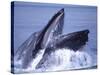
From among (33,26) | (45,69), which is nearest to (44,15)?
(33,26)

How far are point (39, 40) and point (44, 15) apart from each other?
21 cm

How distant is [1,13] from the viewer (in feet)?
5.64

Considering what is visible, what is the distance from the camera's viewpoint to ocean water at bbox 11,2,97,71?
5.70 feet

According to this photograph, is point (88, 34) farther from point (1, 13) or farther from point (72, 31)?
point (1, 13)

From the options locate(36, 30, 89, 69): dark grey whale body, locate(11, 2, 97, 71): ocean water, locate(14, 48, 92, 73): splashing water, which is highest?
locate(11, 2, 97, 71): ocean water

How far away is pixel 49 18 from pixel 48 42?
0.66 ft

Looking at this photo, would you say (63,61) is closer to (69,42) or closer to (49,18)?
(69,42)

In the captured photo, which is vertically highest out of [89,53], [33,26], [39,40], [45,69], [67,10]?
[67,10]

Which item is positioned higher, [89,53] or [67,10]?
[67,10]

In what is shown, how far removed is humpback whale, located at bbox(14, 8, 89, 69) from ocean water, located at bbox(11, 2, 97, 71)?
1.4 inches

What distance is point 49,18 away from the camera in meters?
1.84

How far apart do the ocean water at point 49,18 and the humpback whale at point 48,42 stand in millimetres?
35

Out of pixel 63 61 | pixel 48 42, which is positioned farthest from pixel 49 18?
pixel 63 61

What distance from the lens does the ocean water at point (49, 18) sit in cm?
174
